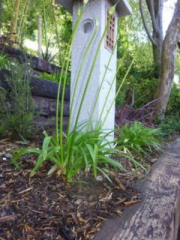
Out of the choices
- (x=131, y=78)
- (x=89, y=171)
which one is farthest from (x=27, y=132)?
(x=131, y=78)

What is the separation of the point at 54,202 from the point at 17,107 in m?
1.00

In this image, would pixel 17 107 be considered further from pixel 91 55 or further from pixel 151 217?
pixel 151 217

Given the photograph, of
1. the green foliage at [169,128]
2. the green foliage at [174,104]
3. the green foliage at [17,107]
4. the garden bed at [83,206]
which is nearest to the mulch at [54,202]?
the garden bed at [83,206]

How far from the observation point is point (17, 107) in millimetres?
1756

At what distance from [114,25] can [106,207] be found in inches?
55.9

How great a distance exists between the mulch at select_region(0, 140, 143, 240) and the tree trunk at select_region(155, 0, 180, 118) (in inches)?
139

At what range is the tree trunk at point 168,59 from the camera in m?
4.45

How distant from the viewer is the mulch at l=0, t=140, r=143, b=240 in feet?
2.58

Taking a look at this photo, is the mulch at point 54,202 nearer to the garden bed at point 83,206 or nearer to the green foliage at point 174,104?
the garden bed at point 83,206

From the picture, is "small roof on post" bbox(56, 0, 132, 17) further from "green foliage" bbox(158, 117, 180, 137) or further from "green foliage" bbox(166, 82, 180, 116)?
"green foliage" bbox(166, 82, 180, 116)

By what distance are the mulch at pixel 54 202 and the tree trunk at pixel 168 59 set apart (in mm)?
3541

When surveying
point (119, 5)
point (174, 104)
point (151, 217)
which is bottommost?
point (151, 217)

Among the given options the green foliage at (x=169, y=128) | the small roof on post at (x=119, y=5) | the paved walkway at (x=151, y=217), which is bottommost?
the paved walkway at (x=151, y=217)

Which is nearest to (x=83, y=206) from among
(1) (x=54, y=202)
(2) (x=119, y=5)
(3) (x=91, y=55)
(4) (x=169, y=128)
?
(1) (x=54, y=202)
